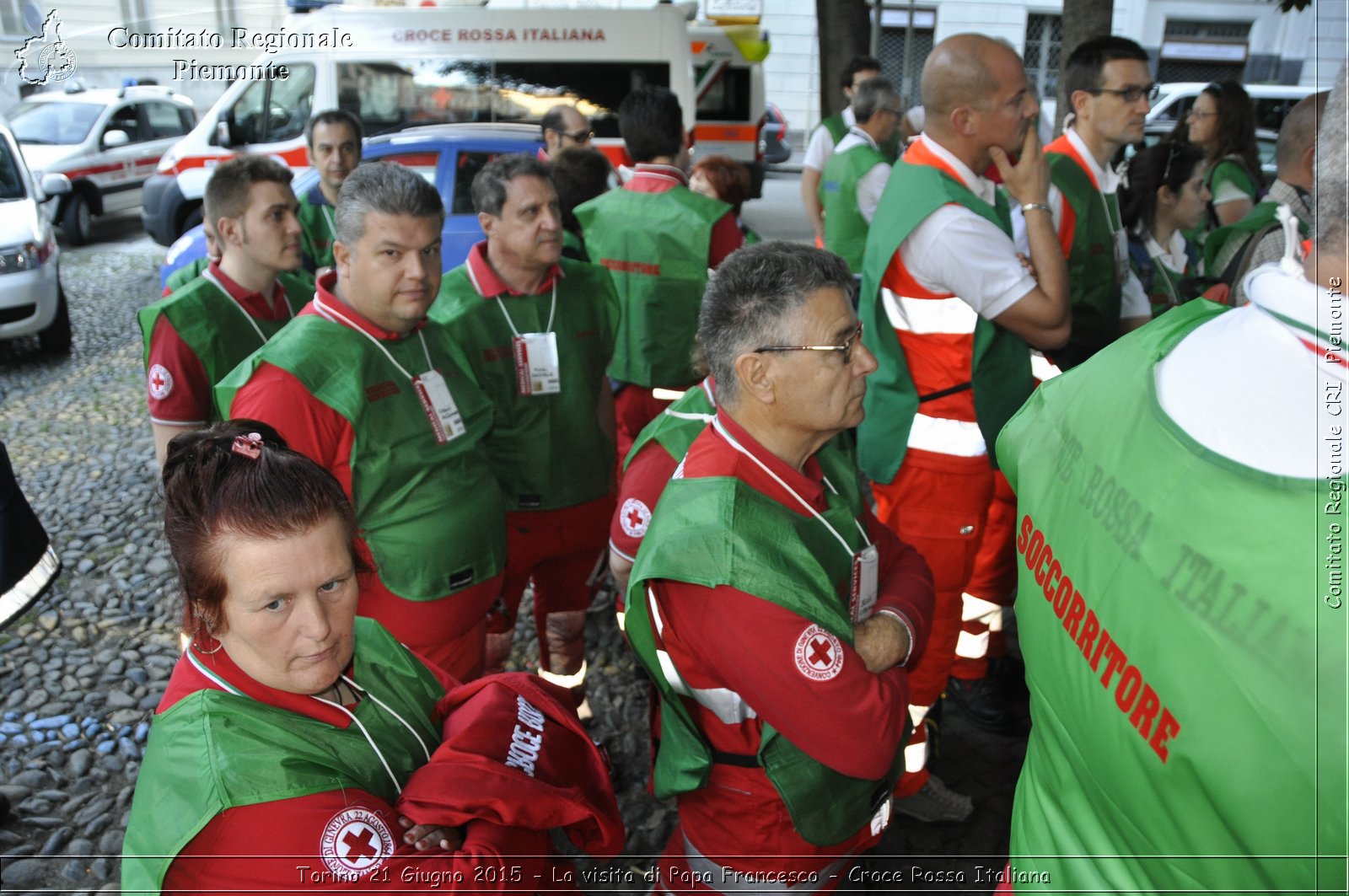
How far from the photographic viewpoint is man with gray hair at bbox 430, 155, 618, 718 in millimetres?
3729

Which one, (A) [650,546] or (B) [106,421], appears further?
(B) [106,421]

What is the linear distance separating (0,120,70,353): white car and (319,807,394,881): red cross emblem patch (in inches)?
359

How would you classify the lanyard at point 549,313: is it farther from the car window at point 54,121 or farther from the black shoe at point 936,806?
the car window at point 54,121

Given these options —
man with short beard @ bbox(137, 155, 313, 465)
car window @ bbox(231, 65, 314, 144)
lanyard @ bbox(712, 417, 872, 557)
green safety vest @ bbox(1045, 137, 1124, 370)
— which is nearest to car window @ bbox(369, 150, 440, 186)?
car window @ bbox(231, 65, 314, 144)

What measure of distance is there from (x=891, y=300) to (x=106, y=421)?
679cm

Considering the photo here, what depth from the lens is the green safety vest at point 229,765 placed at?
1.44 m

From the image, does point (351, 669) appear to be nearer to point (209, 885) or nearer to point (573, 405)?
point (209, 885)

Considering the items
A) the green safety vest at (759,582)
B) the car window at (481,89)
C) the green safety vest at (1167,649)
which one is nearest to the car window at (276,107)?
the car window at (481,89)

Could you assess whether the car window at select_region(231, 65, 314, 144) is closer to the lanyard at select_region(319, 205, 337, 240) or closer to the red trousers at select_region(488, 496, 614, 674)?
the lanyard at select_region(319, 205, 337, 240)

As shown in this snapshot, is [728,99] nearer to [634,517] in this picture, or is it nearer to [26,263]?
[26,263]

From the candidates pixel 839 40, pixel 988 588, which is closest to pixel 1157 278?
pixel 988 588

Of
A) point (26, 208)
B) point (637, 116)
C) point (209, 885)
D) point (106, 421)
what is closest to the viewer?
point (209, 885)

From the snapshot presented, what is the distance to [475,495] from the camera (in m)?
3.15

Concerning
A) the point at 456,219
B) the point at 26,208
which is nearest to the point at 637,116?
the point at 456,219
